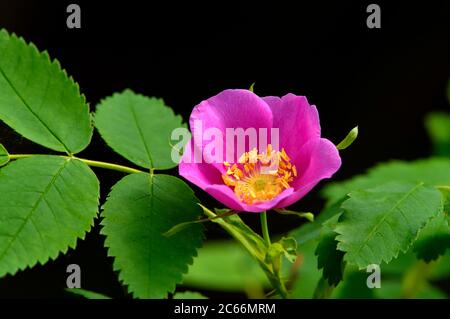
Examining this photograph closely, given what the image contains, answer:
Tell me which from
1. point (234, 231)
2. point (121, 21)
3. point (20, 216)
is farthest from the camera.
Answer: point (121, 21)

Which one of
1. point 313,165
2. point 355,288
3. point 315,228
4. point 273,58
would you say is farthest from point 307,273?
point 273,58

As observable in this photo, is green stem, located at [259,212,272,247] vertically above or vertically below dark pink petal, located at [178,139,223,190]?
below

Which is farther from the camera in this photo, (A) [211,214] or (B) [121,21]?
Answer: (B) [121,21]

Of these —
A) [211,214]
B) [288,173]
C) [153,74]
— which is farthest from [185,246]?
[153,74]

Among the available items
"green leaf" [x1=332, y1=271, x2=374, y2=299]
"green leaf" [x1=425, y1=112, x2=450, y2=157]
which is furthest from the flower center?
"green leaf" [x1=425, y1=112, x2=450, y2=157]

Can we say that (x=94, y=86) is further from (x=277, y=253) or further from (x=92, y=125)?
(x=277, y=253)

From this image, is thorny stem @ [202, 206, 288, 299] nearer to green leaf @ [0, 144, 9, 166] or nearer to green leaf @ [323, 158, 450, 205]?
green leaf @ [0, 144, 9, 166]

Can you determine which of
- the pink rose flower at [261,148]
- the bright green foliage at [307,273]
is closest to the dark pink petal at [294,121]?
the pink rose flower at [261,148]
